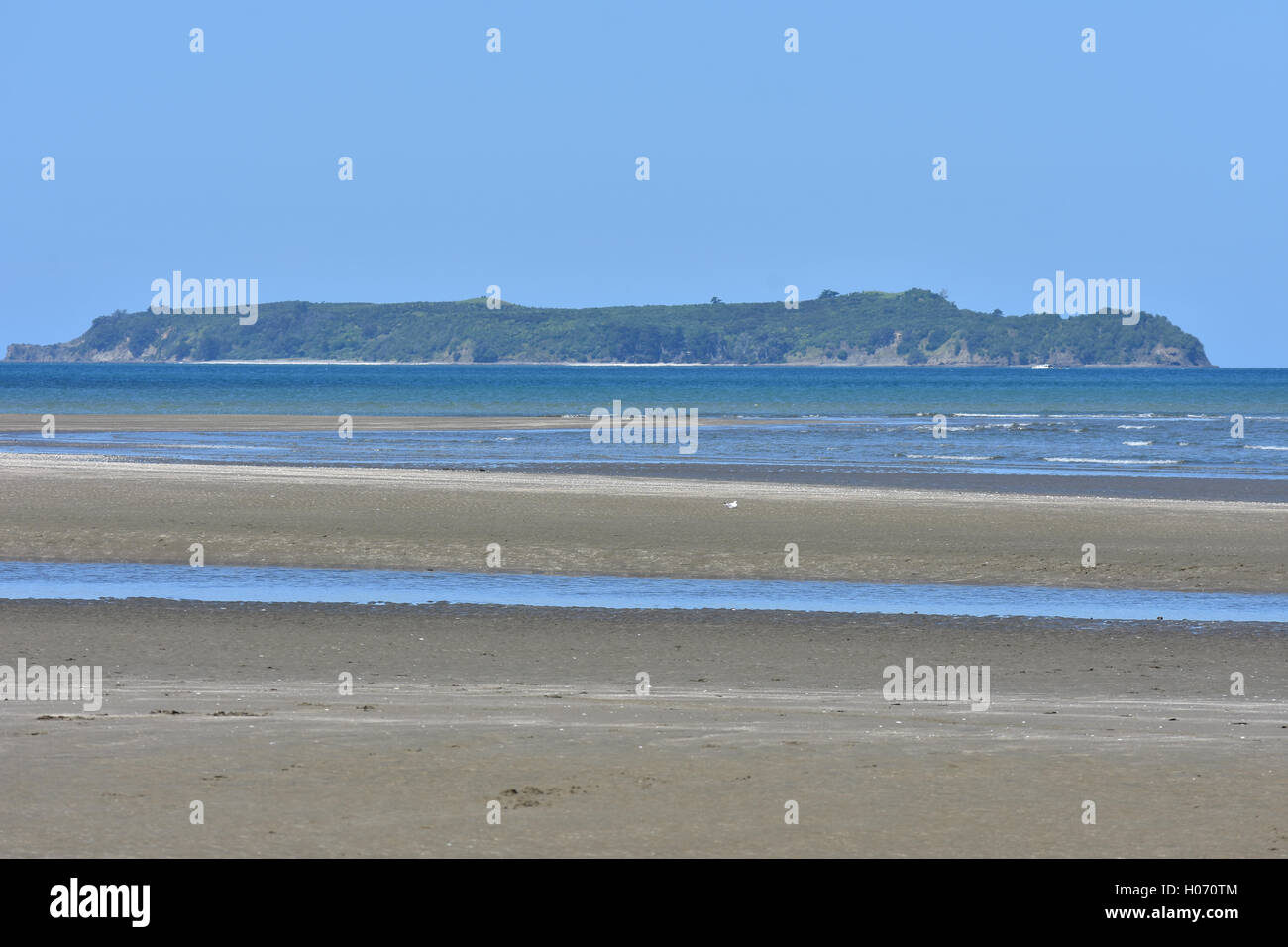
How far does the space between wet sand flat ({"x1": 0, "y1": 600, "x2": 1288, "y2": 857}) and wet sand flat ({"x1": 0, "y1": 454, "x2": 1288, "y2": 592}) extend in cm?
447

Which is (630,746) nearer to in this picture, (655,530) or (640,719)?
(640,719)

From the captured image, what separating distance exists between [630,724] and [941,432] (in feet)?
143

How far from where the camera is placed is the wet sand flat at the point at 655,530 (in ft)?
56.1

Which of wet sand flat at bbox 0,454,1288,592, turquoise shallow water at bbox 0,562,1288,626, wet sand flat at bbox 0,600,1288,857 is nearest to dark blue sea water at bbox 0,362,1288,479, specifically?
wet sand flat at bbox 0,454,1288,592

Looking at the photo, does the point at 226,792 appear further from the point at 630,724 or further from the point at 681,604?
the point at 681,604

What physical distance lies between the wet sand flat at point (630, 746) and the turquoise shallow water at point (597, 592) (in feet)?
5.26

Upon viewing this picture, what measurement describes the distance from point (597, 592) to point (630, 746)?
7.14 metres

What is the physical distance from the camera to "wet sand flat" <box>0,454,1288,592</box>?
17.1 metres

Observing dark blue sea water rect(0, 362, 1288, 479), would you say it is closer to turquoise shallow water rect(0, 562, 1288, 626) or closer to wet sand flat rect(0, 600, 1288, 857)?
turquoise shallow water rect(0, 562, 1288, 626)

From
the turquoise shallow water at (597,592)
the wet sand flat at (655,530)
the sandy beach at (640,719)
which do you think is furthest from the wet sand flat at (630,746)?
the wet sand flat at (655,530)

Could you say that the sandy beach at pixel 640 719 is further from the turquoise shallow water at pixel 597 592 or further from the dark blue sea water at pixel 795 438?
the dark blue sea water at pixel 795 438
